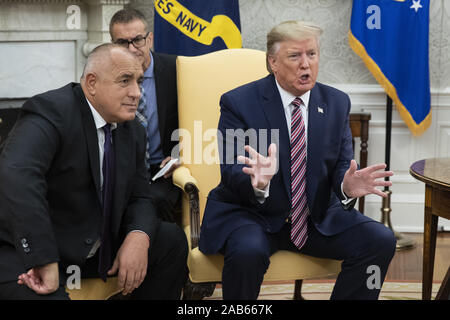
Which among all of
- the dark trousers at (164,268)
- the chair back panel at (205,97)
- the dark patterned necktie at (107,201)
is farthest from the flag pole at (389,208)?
the dark patterned necktie at (107,201)

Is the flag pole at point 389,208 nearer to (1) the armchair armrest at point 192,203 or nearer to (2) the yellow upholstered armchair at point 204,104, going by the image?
(2) the yellow upholstered armchair at point 204,104

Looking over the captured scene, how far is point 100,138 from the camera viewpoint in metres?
2.19

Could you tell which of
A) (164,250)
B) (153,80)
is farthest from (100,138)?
(153,80)

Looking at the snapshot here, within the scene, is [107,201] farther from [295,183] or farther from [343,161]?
[343,161]

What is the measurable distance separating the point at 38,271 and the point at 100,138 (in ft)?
1.70

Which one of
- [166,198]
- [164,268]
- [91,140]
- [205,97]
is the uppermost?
[205,97]

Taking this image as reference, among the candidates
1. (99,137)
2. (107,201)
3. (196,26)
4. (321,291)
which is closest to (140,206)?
(107,201)

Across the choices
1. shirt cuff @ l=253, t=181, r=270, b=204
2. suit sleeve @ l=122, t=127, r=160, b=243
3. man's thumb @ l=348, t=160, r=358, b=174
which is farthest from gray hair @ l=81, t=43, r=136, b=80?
man's thumb @ l=348, t=160, r=358, b=174

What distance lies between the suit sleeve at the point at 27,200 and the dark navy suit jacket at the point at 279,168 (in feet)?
2.33

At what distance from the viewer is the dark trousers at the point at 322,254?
7.39 ft

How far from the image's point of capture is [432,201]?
2.53m

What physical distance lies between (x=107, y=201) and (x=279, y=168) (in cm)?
67

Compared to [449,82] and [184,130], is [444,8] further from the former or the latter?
[184,130]

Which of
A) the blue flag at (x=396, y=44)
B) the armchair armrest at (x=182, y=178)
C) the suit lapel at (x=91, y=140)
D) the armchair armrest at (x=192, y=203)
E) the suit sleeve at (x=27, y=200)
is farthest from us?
the blue flag at (x=396, y=44)
